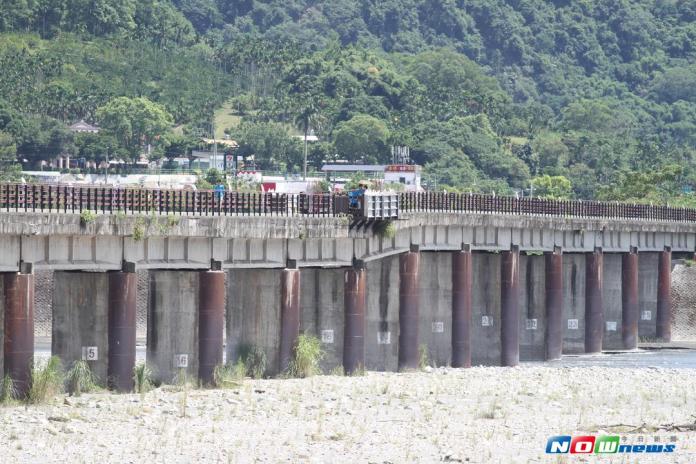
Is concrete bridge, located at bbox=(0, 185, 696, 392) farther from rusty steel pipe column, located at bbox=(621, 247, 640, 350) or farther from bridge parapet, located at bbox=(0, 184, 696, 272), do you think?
rusty steel pipe column, located at bbox=(621, 247, 640, 350)

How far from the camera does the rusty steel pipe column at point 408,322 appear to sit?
263 feet

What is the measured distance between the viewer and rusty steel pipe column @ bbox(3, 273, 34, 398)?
194ft

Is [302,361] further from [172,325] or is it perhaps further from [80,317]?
[80,317]

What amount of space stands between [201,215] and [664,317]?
55.8 metres

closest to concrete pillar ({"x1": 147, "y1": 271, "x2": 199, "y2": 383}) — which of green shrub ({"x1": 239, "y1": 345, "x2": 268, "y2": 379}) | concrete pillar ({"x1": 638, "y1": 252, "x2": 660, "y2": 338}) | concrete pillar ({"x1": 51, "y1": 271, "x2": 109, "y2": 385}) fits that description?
green shrub ({"x1": 239, "y1": 345, "x2": 268, "y2": 379})

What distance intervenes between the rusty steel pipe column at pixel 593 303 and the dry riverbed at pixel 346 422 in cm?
3273

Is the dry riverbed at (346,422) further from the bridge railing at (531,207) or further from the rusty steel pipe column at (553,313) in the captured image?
the rusty steel pipe column at (553,313)

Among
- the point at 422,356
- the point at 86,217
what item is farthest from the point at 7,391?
the point at 422,356

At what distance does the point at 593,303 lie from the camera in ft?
346

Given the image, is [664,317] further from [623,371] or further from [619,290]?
[623,371]

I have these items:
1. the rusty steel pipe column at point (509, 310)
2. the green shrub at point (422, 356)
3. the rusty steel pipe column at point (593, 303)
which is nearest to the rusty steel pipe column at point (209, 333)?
the green shrub at point (422, 356)

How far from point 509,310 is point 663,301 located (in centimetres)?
2828

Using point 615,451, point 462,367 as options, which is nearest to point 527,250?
point 462,367

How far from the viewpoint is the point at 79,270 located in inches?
2571
